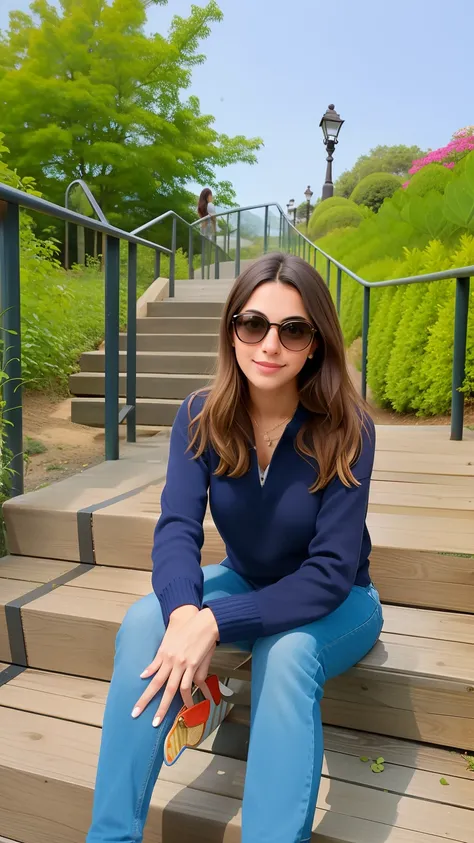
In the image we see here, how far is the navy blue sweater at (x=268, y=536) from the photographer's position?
1273mm

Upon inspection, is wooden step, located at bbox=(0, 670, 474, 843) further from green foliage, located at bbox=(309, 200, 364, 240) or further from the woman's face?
green foliage, located at bbox=(309, 200, 364, 240)

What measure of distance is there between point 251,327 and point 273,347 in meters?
0.06

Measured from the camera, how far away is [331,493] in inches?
54.1

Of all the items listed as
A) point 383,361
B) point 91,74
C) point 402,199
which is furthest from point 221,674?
point 91,74

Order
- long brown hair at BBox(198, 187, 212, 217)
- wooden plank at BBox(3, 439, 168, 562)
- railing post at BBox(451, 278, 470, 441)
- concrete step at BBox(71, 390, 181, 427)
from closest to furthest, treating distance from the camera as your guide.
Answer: wooden plank at BBox(3, 439, 168, 562) < railing post at BBox(451, 278, 470, 441) < concrete step at BBox(71, 390, 181, 427) < long brown hair at BBox(198, 187, 212, 217)

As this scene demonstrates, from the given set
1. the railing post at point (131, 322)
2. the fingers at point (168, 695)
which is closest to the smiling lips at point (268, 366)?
the fingers at point (168, 695)

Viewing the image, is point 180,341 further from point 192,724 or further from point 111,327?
point 192,724

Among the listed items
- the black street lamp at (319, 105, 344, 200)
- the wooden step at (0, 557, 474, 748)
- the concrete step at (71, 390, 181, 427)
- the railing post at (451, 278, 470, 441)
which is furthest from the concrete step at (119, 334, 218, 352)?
the black street lamp at (319, 105, 344, 200)

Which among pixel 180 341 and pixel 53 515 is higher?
pixel 180 341

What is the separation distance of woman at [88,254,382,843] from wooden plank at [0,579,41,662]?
0.69 m

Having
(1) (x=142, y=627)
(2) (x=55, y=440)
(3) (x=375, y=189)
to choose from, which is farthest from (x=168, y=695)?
(3) (x=375, y=189)

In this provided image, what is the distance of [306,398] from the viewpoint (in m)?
1.48

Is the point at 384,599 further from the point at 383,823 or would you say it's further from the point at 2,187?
the point at 2,187

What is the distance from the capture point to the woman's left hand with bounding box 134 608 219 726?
3.93 feet
